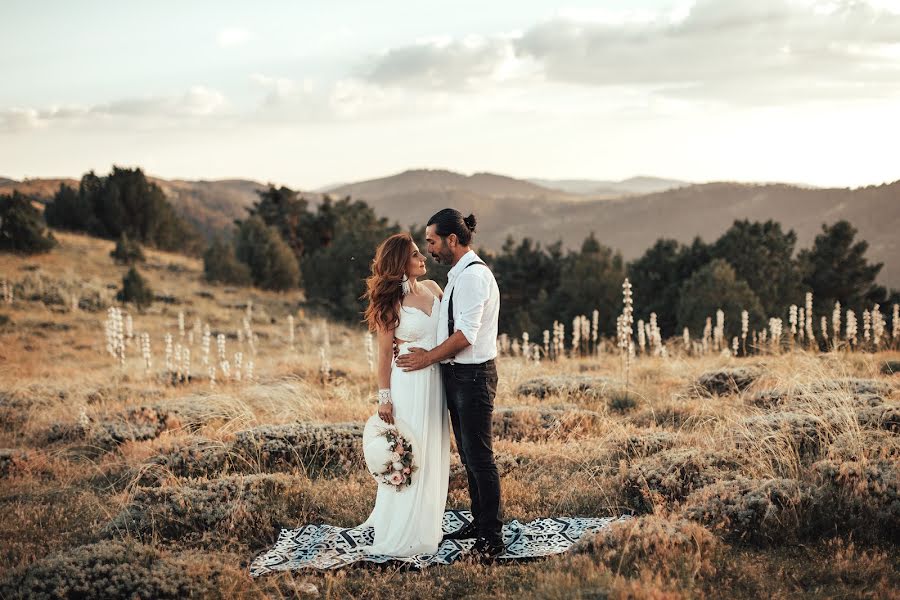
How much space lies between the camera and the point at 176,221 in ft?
171

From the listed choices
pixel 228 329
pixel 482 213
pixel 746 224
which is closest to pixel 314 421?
pixel 228 329

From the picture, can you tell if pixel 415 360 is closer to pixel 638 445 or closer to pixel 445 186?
pixel 638 445

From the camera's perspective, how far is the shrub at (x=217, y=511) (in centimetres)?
580

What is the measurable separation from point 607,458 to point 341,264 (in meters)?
32.5

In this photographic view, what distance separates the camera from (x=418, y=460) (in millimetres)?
5367

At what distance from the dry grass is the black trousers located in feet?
1.44

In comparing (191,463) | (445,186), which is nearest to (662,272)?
(191,463)

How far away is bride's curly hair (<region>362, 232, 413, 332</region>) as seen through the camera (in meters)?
5.24

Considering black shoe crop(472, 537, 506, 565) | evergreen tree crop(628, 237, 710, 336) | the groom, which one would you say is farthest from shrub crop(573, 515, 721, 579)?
evergreen tree crop(628, 237, 710, 336)

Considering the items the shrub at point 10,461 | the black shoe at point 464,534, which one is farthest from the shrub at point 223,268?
the black shoe at point 464,534

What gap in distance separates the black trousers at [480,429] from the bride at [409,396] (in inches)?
9.4

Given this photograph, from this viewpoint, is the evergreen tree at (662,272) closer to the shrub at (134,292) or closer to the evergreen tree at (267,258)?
the evergreen tree at (267,258)

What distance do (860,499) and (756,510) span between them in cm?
72

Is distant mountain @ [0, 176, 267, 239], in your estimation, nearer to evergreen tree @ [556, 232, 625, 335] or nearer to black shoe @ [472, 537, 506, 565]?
evergreen tree @ [556, 232, 625, 335]
